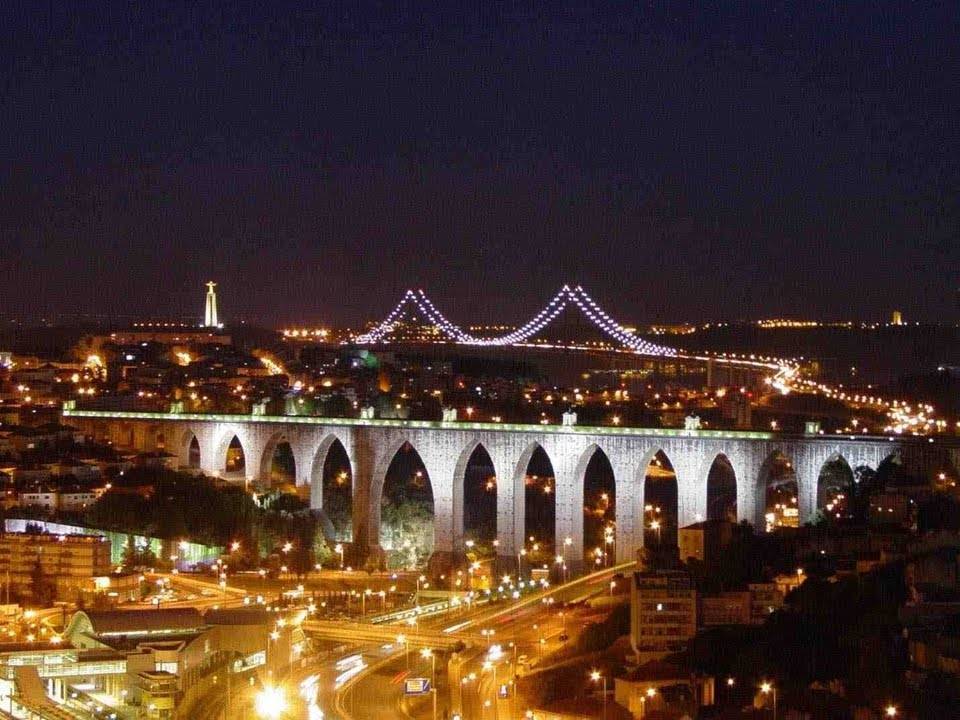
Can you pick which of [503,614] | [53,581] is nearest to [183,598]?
[53,581]

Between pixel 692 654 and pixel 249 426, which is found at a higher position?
pixel 249 426

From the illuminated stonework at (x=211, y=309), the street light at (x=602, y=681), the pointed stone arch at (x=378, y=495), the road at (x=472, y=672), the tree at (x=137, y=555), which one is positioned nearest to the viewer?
the street light at (x=602, y=681)

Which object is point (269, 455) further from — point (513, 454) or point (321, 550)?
point (513, 454)

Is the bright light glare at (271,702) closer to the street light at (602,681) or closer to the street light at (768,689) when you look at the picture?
the street light at (602,681)

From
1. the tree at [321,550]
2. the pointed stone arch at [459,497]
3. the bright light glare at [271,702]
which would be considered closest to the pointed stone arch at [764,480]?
the pointed stone arch at [459,497]

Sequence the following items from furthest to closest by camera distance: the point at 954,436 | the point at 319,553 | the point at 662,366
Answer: the point at 662,366, the point at 319,553, the point at 954,436

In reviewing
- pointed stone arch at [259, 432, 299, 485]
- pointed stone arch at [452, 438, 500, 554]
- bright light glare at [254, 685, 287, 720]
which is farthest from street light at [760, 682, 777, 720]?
pointed stone arch at [259, 432, 299, 485]

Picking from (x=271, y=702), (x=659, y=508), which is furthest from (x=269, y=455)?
(x=271, y=702)

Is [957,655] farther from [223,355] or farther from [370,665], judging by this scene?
[223,355]

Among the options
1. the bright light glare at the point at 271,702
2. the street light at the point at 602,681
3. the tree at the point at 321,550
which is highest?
the tree at the point at 321,550
